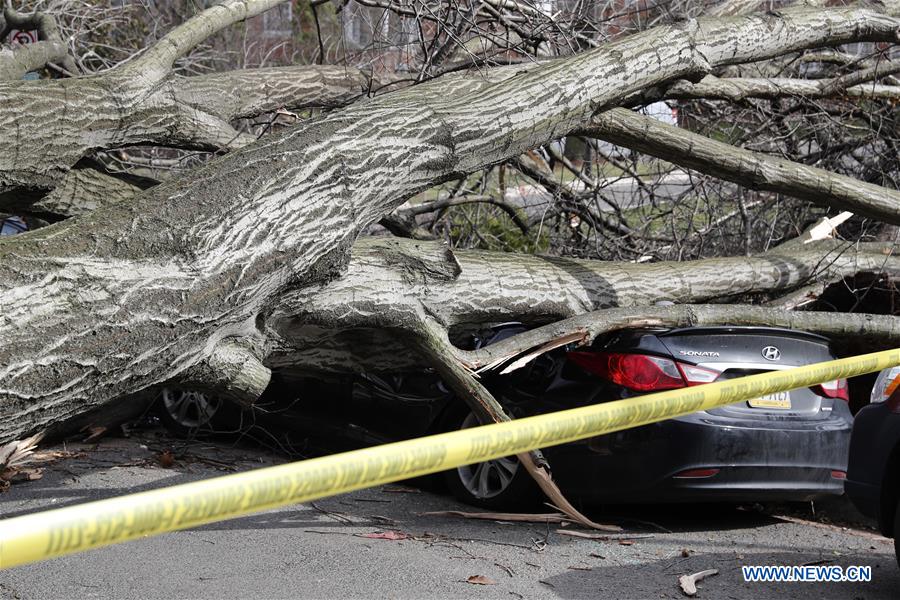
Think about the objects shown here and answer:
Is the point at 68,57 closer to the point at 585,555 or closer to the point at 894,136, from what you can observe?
the point at 585,555

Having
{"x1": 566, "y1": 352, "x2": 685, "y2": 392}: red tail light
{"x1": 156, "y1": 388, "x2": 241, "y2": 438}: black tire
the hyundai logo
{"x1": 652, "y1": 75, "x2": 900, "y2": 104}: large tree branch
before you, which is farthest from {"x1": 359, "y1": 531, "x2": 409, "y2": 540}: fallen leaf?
{"x1": 652, "y1": 75, "x2": 900, "y2": 104}: large tree branch

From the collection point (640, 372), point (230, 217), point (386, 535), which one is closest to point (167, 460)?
point (386, 535)

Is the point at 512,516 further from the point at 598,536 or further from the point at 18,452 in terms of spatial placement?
the point at 18,452

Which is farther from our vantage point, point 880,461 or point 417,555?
point 417,555

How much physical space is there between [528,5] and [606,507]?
12.3 ft

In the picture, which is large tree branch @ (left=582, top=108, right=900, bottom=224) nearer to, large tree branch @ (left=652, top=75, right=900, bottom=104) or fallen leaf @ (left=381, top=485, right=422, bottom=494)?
large tree branch @ (left=652, top=75, right=900, bottom=104)

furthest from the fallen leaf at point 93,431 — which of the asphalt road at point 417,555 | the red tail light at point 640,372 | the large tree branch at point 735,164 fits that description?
the large tree branch at point 735,164

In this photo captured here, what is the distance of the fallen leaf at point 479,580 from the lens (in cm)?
457

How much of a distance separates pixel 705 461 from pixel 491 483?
1.45 meters

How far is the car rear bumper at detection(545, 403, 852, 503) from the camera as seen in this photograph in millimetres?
5230

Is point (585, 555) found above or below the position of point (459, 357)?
below

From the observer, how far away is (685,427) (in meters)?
5.22

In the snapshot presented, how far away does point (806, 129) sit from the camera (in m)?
8.42

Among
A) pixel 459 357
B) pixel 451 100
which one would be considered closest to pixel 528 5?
pixel 451 100
